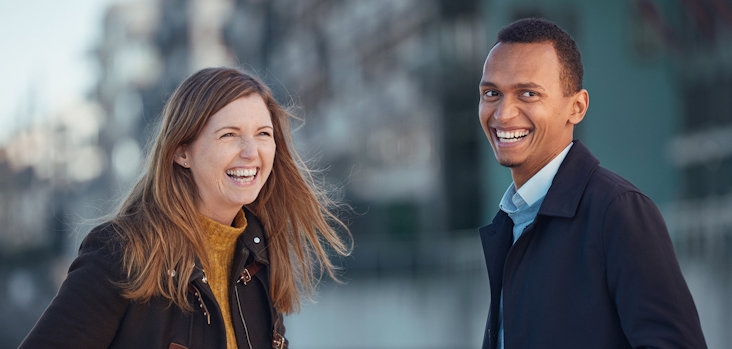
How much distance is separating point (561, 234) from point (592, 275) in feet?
0.66

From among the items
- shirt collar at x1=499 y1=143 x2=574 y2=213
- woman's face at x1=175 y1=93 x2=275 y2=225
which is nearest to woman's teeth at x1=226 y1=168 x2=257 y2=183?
woman's face at x1=175 y1=93 x2=275 y2=225

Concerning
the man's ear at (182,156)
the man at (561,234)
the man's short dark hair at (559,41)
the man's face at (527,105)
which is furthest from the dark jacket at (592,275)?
the man's ear at (182,156)

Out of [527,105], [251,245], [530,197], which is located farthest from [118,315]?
[527,105]

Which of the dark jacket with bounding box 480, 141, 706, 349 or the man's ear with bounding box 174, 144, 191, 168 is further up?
the man's ear with bounding box 174, 144, 191, 168

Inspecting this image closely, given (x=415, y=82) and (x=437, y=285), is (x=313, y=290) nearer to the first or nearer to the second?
(x=437, y=285)

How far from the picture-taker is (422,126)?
3369cm

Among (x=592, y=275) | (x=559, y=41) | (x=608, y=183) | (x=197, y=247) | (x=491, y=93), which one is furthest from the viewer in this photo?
(x=197, y=247)

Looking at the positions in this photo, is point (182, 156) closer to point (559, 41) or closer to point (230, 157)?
point (230, 157)

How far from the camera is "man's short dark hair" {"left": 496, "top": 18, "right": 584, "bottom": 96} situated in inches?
124

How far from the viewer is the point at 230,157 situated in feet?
11.5

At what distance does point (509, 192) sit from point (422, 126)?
30361mm

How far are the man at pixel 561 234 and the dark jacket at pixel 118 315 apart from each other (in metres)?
0.98

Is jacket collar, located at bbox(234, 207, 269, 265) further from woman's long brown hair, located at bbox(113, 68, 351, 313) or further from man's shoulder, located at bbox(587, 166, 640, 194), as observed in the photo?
man's shoulder, located at bbox(587, 166, 640, 194)

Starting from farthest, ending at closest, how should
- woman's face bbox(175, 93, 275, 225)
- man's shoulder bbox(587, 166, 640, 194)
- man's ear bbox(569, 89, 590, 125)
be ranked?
1. woman's face bbox(175, 93, 275, 225)
2. man's ear bbox(569, 89, 590, 125)
3. man's shoulder bbox(587, 166, 640, 194)
